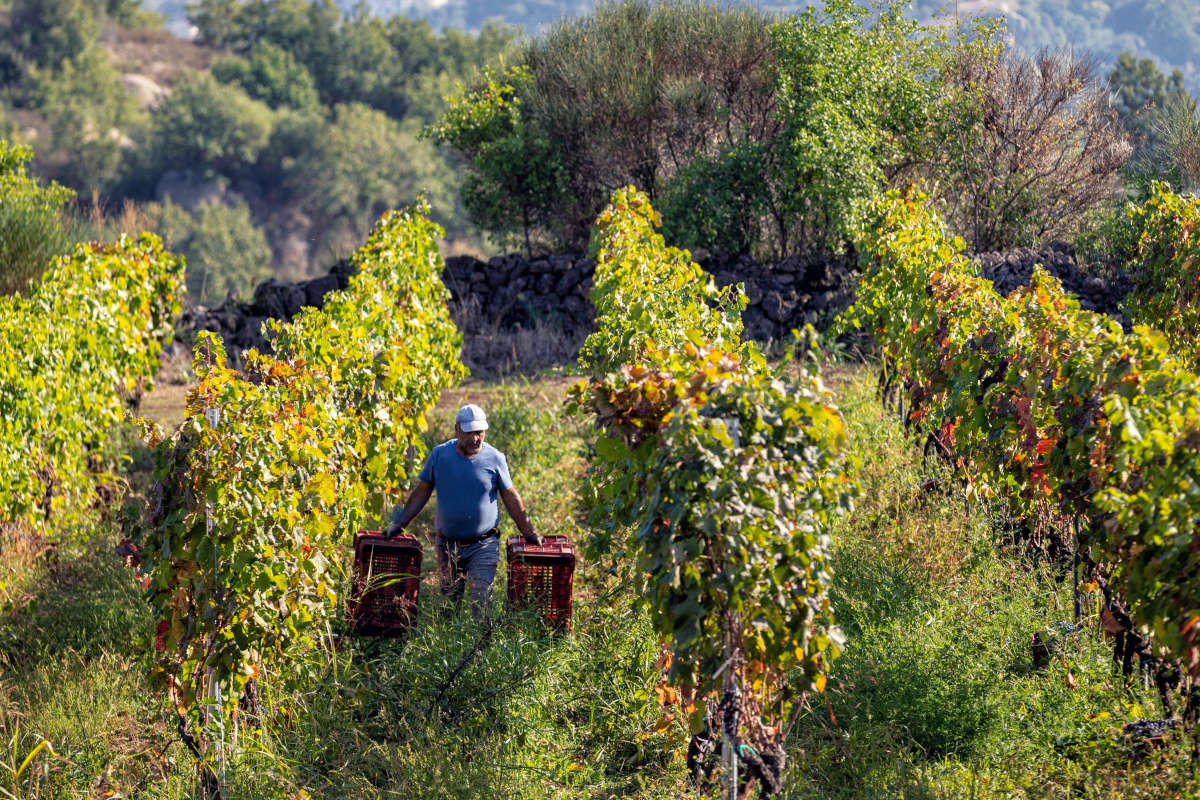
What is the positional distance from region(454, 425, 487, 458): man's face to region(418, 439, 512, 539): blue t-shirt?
3 cm

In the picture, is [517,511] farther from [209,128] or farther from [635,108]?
→ [209,128]

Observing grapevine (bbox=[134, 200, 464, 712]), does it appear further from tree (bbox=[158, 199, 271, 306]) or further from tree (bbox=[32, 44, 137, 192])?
tree (bbox=[32, 44, 137, 192])

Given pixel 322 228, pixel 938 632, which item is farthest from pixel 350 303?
pixel 322 228

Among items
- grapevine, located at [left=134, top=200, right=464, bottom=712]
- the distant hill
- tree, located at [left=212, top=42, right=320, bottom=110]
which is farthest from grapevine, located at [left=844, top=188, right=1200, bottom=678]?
the distant hill

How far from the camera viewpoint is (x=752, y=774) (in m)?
4.07

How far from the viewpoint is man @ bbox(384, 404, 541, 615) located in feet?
19.0

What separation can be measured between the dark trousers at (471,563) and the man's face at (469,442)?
1.49 feet

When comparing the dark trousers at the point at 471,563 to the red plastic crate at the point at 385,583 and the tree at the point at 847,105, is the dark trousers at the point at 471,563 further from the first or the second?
the tree at the point at 847,105

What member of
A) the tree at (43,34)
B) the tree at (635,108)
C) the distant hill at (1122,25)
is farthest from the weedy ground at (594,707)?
the distant hill at (1122,25)

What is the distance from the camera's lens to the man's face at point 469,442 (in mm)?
5762

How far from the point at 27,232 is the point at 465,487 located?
8358mm

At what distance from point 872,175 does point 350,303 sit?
25.7 feet

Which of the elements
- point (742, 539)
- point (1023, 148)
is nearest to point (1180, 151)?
point (1023, 148)

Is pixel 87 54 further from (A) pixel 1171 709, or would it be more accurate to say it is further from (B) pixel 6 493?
(A) pixel 1171 709
